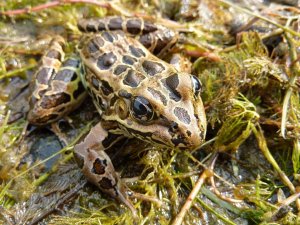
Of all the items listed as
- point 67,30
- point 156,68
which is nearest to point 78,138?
point 156,68

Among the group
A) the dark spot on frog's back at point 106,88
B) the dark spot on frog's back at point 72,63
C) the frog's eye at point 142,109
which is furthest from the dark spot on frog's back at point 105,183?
the dark spot on frog's back at point 72,63

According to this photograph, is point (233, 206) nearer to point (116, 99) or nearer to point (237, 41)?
point (116, 99)

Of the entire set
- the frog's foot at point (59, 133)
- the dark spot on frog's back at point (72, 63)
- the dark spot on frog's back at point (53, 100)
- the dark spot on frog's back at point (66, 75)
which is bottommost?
the frog's foot at point (59, 133)

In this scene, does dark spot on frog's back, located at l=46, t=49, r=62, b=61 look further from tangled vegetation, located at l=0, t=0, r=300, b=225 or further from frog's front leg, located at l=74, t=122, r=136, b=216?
frog's front leg, located at l=74, t=122, r=136, b=216

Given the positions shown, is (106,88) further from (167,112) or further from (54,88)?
(167,112)

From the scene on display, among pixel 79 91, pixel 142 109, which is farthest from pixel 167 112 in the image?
pixel 79 91

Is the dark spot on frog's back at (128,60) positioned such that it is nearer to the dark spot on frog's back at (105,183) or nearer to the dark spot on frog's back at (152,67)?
the dark spot on frog's back at (152,67)

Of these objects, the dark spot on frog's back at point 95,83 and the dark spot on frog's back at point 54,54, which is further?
the dark spot on frog's back at point 54,54

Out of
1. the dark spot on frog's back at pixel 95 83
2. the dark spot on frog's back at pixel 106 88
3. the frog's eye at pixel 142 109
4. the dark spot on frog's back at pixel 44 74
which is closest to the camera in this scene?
the frog's eye at pixel 142 109
